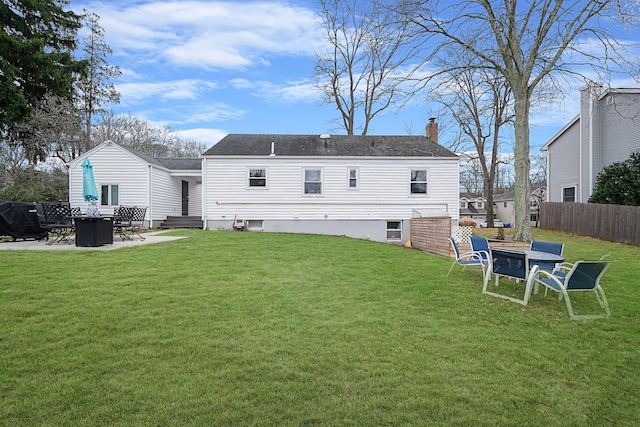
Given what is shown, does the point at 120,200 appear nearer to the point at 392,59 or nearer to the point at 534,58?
the point at 392,59

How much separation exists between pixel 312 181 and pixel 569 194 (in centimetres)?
1728

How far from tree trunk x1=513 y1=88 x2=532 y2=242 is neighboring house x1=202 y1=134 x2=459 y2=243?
23.3 feet

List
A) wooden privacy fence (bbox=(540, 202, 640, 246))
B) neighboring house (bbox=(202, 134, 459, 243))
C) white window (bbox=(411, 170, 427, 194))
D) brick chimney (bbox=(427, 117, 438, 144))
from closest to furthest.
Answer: wooden privacy fence (bbox=(540, 202, 640, 246))
neighboring house (bbox=(202, 134, 459, 243))
white window (bbox=(411, 170, 427, 194))
brick chimney (bbox=(427, 117, 438, 144))

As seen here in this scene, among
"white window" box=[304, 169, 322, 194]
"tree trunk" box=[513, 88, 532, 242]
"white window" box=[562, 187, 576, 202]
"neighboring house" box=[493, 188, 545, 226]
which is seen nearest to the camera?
"tree trunk" box=[513, 88, 532, 242]

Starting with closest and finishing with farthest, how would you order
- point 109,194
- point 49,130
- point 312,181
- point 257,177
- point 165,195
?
point 257,177 < point 312,181 < point 109,194 < point 165,195 < point 49,130

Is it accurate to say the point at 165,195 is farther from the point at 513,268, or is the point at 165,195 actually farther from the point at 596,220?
the point at 596,220

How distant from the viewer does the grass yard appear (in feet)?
9.71

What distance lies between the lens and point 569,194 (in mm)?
24797

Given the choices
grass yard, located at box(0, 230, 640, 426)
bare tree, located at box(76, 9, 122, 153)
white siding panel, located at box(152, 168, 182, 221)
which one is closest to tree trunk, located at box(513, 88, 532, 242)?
grass yard, located at box(0, 230, 640, 426)

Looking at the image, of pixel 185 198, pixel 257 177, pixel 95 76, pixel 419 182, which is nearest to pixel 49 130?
pixel 95 76

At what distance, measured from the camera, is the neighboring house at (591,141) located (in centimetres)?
2036

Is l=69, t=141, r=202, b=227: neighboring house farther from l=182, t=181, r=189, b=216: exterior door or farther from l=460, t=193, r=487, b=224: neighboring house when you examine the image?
l=460, t=193, r=487, b=224: neighboring house

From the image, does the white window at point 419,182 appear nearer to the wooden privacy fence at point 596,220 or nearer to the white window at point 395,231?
the white window at point 395,231

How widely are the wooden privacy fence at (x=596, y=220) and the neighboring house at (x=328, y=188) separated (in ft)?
20.8
